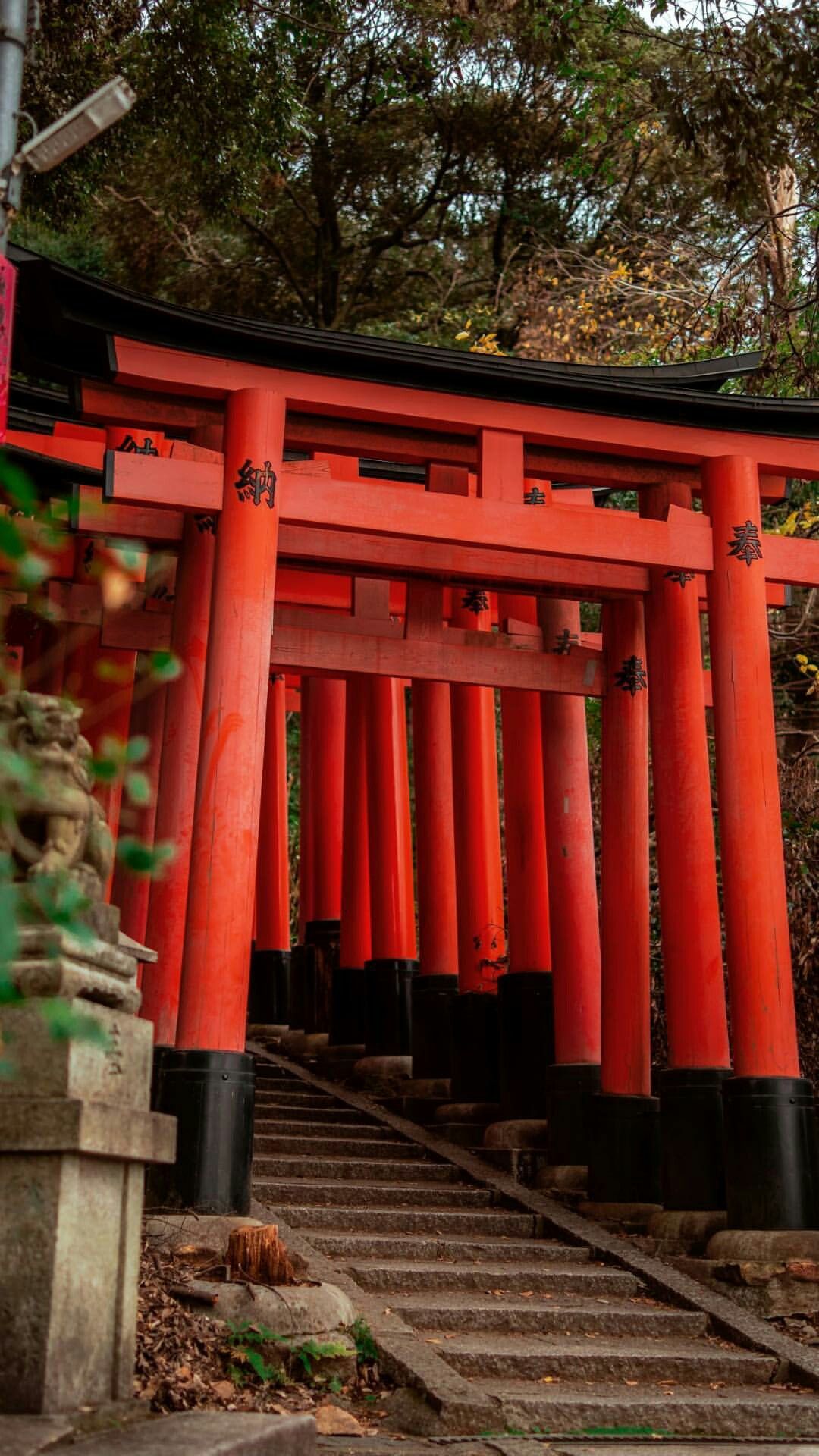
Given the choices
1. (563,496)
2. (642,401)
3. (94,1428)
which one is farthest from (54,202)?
(94,1428)

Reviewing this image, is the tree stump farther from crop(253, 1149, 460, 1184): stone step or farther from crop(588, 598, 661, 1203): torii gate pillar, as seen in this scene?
crop(588, 598, 661, 1203): torii gate pillar

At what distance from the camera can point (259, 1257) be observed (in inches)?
262

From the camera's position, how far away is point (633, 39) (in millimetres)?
18984

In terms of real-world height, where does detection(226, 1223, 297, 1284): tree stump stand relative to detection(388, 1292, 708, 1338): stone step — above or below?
above

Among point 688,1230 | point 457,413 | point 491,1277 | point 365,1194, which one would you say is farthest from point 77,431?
point 688,1230

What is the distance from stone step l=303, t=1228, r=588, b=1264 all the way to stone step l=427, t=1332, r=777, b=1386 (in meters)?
1.06

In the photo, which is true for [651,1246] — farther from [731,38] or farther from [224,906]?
[731,38]

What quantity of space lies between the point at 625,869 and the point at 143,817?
11.0 ft

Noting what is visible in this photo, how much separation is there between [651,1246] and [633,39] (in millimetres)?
15232

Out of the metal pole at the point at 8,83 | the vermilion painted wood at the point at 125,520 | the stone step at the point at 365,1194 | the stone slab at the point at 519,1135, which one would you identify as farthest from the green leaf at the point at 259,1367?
the vermilion painted wood at the point at 125,520

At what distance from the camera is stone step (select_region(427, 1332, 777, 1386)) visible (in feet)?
22.5

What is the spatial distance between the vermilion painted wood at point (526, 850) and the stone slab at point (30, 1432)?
24.5ft

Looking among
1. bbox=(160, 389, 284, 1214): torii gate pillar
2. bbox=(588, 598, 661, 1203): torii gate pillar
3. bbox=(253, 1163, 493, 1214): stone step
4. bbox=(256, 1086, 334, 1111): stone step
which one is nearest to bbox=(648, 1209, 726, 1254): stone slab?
bbox=(588, 598, 661, 1203): torii gate pillar

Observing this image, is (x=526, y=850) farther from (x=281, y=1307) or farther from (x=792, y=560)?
(x=281, y=1307)
